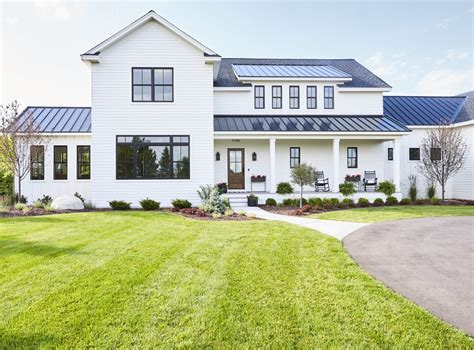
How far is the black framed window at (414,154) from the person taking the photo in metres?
18.7

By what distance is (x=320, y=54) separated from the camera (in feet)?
100

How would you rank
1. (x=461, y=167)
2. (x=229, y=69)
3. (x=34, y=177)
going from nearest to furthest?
(x=34, y=177)
(x=461, y=167)
(x=229, y=69)

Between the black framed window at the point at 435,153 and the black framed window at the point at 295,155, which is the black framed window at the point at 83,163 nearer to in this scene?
the black framed window at the point at 295,155

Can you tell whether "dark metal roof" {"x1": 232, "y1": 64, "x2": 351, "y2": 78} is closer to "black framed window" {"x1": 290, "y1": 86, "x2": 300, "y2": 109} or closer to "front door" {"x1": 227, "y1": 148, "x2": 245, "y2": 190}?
"black framed window" {"x1": 290, "y1": 86, "x2": 300, "y2": 109}

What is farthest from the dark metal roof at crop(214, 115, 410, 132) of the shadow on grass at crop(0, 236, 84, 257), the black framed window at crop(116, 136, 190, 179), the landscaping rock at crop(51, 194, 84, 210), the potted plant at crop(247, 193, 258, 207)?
the shadow on grass at crop(0, 236, 84, 257)

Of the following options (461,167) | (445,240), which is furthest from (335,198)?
(461,167)

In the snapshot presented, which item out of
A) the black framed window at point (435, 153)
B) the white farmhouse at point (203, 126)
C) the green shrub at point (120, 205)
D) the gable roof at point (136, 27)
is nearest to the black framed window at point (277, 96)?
the white farmhouse at point (203, 126)

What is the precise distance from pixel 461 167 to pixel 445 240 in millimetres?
12955

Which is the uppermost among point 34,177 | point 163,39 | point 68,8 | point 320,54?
point 320,54

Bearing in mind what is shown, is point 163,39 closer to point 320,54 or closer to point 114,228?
point 114,228

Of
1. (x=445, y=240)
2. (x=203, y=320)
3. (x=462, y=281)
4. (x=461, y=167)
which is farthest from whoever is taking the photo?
(x=461, y=167)

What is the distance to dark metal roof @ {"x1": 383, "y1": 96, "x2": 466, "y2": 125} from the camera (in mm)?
19328

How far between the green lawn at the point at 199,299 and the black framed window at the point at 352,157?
12.5 m

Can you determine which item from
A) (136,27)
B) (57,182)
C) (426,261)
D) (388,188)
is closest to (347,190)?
(388,188)
